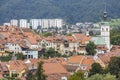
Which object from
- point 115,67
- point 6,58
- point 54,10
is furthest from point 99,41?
point 54,10

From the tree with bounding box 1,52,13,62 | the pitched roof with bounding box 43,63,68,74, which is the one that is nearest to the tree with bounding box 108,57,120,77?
the pitched roof with bounding box 43,63,68,74

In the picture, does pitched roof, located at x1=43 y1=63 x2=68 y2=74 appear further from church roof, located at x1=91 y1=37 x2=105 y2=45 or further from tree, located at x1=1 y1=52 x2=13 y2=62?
church roof, located at x1=91 y1=37 x2=105 y2=45

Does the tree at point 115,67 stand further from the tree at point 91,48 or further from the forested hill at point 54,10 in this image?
the forested hill at point 54,10

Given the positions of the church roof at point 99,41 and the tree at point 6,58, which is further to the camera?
the church roof at point 99,41

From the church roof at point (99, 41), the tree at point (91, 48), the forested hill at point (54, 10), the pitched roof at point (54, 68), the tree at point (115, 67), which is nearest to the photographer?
the tree at point (115, 67)

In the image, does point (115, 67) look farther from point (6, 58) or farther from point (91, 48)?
point (91, 48)

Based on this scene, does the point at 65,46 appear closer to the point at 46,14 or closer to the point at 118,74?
the point at 118,74

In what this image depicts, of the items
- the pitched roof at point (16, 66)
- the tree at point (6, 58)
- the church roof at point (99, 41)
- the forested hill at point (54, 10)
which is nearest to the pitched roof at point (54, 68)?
the pitched roof at point (16, 66)

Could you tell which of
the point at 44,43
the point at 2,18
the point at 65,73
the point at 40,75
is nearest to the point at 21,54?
the point at 44,43

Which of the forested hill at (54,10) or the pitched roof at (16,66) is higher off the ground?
the forested hill at (54,10)
